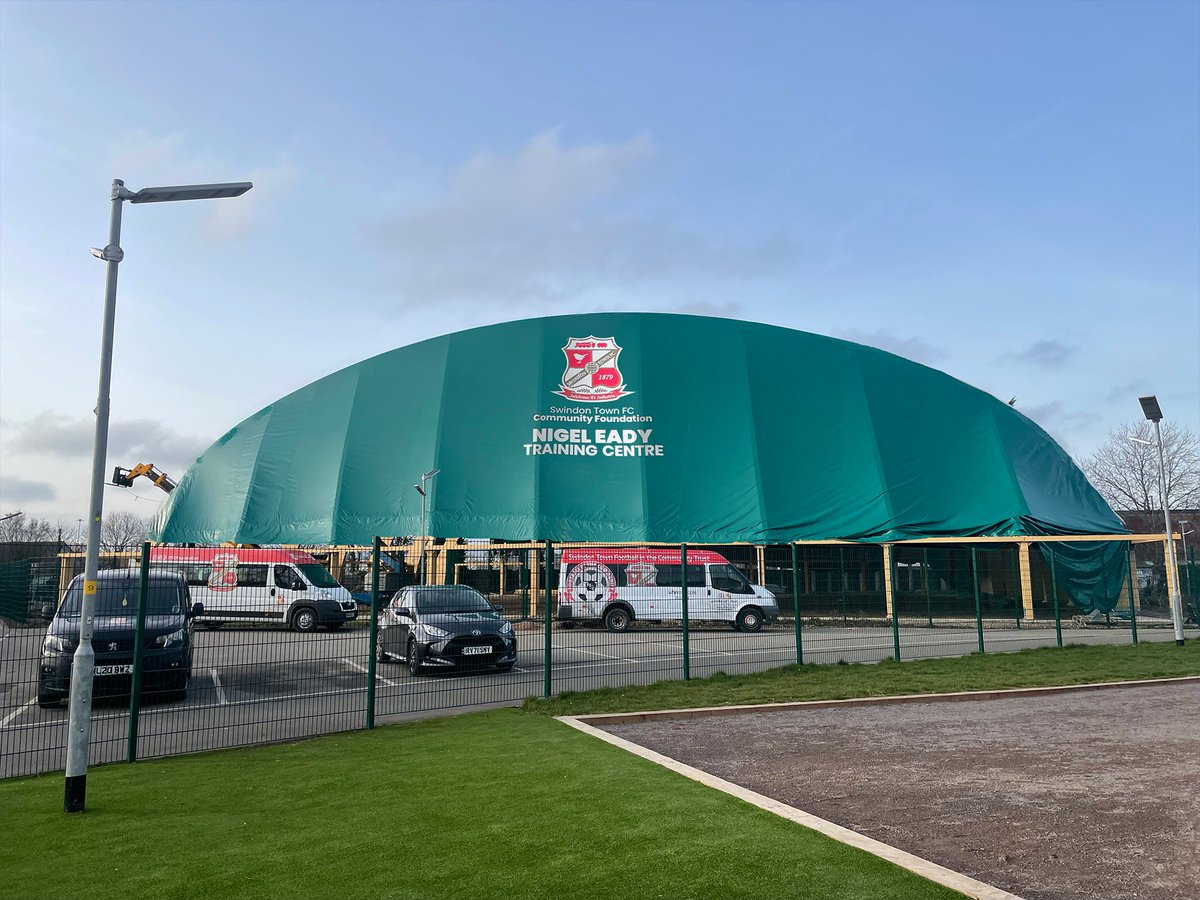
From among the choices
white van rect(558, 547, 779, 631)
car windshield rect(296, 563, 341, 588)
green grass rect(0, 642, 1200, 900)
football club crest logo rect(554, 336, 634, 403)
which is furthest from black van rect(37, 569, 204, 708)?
football club crest logo rect(554, 336, 634, 403)

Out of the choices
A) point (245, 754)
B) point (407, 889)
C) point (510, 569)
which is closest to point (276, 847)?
point (407, 889)

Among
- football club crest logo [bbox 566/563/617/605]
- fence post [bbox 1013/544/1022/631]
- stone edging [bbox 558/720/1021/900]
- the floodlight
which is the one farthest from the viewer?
fence post [bbox 1013/544/1022/631]

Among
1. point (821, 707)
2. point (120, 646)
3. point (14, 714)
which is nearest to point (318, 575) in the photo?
point (120, 646)

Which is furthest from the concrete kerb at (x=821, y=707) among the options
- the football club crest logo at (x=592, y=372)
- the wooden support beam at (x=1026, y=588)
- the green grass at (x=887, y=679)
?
the football club crest logo at (x=592, y=372)

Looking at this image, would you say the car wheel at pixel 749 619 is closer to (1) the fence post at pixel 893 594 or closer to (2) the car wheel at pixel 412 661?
(1) the fence post at pixel 893 594

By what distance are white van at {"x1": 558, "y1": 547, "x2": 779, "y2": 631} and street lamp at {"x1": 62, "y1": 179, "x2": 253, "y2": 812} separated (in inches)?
358

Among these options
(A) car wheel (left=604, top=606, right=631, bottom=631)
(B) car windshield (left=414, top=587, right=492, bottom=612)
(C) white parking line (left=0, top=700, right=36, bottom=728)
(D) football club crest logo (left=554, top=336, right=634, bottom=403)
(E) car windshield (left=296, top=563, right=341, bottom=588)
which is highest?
(D) football club crest logo (left=554, top=336, right=634, bottom=403)

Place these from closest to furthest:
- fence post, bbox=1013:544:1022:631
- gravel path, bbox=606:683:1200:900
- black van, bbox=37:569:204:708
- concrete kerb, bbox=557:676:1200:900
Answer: concrete kerb, bbox=557:676:1200:900 → gravel path, bbox=606:683:1200:900 → black van, bbox=37:569:204:708 → fence post, bbox=1013:544:1022:631

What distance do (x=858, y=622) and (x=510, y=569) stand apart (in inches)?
351

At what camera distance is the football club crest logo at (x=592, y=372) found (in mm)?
43594

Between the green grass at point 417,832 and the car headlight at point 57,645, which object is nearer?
the green grass at point 417,832

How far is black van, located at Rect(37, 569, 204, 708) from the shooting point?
998 cm

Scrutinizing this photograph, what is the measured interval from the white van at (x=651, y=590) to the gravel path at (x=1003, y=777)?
5.43m

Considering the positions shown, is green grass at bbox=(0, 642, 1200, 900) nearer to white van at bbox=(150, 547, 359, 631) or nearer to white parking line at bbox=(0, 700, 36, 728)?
white parking line at bbox=(0, 700, 36, 728)
